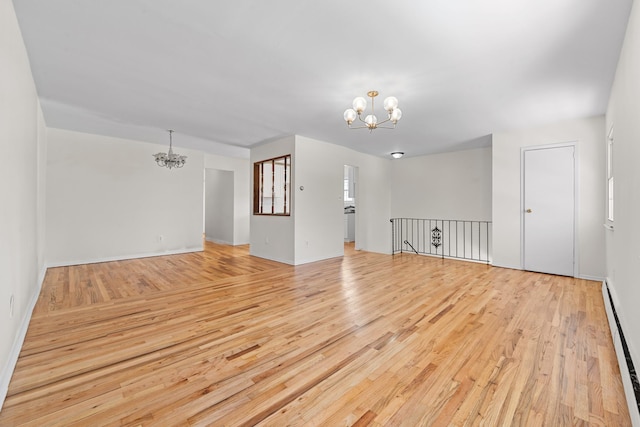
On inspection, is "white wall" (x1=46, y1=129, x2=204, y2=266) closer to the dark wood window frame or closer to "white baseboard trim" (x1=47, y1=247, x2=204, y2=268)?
"white baseboard trim" (x1=47, y1=247, x2=204, y2=268)

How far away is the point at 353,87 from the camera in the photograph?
3254mm

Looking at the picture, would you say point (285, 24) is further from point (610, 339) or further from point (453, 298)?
point (610, 339)

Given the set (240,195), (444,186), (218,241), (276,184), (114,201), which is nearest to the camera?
(114,201)

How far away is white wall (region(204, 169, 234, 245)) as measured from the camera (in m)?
8.27

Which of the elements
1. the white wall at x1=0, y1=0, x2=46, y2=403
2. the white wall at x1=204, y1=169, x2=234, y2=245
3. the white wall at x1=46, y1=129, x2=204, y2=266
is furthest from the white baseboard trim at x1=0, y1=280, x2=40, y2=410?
the white wall at x1=204, y1=169, x2=234, y2=245

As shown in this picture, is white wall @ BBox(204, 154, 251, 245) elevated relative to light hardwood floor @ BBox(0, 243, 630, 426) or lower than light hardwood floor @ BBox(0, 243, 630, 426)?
elevated

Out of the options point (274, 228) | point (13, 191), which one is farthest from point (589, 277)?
point (13, 191)

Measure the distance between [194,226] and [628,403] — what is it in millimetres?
7409

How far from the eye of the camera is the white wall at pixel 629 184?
1.82m

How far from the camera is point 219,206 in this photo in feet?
28.6

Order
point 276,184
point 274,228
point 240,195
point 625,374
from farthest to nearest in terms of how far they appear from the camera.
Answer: point 240,195 → point 276,184 → point 274,228 → point 625,374

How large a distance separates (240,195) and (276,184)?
2.04m

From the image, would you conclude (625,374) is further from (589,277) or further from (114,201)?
(114,201)

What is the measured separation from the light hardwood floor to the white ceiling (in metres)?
2.53
